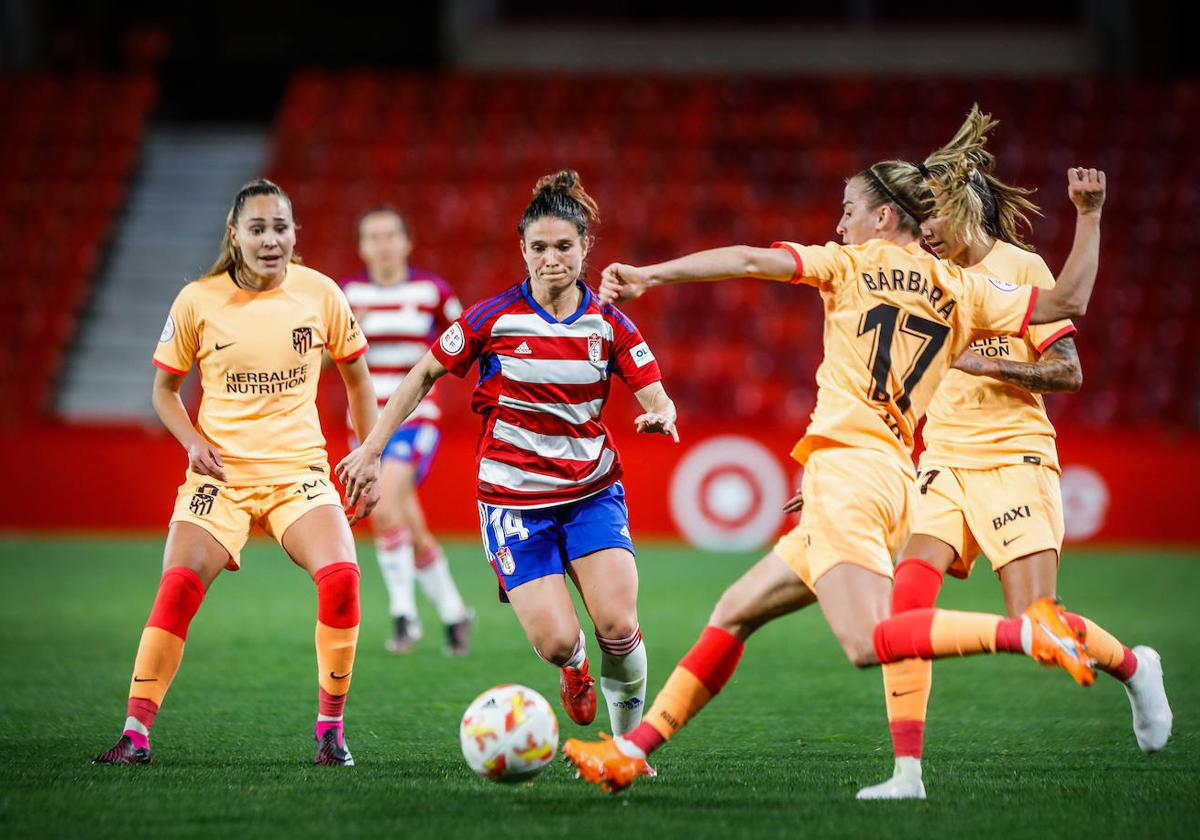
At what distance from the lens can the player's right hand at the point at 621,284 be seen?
4438 millimetres

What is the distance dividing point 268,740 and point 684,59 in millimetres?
15926

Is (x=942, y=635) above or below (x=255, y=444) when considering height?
below

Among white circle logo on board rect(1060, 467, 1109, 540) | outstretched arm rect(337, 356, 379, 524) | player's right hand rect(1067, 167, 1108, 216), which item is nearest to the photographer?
player's right hand rect(1067, 167, 1108, 216)

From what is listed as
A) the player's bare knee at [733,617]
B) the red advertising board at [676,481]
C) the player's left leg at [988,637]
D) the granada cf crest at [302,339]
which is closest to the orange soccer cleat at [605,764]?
the player's bare knee at [733,617]

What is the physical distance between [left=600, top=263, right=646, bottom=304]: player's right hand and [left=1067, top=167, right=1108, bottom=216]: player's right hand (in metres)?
1.60

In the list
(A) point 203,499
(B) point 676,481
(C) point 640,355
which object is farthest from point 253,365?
(B) point 676,481

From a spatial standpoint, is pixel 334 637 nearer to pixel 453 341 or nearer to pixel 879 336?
pixel 453 341

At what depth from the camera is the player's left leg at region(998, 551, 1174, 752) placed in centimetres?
493

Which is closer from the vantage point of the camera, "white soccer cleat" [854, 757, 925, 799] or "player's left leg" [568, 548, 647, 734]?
"white soccer cleat" [854, 757, 925, 799]

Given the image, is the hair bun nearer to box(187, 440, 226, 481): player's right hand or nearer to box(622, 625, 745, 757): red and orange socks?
box(187, 440, 226, 481): player's right hand

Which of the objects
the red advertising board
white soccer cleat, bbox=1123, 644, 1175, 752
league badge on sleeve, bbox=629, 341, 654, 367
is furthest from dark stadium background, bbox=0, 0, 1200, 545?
white soccer cleat, bbox=1123, 644, 1175, 752

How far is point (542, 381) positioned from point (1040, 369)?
180cm

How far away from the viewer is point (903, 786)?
15.5ft

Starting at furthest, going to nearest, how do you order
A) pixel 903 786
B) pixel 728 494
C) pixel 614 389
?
pixel 614 389 < pixel 728 494 < pixel 903 786
